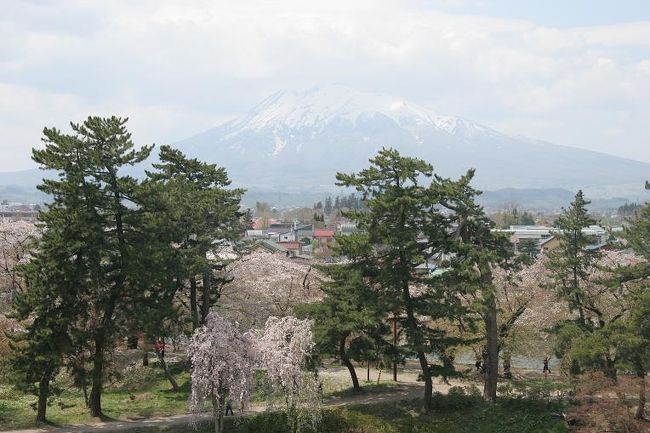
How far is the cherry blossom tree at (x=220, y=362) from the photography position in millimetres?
20703

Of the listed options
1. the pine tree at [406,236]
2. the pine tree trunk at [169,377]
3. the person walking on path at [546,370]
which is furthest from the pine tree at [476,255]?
the pine tree trunk at [169,377]

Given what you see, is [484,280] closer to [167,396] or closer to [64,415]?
[167,396]

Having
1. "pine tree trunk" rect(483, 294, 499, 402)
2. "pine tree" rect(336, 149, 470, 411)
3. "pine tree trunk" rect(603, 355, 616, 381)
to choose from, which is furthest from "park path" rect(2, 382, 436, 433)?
"pine tree trunk" rect(603, 355, 616, 381)

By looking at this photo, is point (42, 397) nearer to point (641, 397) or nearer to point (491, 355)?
point (491, 355)

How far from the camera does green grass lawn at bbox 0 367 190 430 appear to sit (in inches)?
964

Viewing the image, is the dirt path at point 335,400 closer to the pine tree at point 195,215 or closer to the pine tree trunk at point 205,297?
the pine tree at point 195,215

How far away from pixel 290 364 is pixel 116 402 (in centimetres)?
1095

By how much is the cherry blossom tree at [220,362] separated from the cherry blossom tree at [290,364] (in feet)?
2.11

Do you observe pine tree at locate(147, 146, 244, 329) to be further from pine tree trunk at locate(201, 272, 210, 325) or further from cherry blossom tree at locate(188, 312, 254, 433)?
cherry blossom tree at locate(188, 312, 254, 433)

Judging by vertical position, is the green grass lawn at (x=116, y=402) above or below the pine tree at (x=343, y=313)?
below

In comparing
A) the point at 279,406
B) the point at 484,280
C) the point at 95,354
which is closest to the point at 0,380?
the point at 95,354

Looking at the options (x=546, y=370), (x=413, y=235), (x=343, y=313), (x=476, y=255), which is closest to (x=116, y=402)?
(x=343, y=313)

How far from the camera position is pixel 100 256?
928 inches

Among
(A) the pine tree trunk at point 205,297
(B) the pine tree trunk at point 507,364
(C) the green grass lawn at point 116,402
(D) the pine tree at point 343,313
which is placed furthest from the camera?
(B) the pine tree trunk at point 507,364
